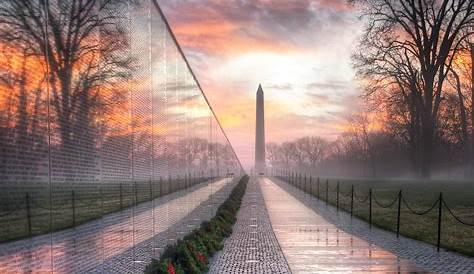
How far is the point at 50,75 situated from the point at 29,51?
36 centimetres

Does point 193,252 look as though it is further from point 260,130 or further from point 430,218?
point 260,130

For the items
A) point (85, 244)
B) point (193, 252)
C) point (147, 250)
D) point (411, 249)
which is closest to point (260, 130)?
point (411, 249)

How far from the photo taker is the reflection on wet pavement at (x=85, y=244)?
11.2ft

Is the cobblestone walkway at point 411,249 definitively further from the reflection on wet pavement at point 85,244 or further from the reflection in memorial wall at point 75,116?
the reflection in memorial wall at point 75,116

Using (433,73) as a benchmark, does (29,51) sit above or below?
below

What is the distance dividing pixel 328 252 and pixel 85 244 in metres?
8.30

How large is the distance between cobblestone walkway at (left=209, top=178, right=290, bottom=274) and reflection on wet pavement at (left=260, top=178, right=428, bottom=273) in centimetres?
23

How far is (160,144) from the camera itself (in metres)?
9.46

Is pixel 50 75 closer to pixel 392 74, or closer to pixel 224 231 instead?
pixel 224 231

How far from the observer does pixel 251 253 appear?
40.1 ft

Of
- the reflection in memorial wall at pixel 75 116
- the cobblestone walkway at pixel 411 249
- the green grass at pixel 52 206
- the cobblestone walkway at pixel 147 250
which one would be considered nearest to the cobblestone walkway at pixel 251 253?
the cobblestone walkway at pixel 147 250

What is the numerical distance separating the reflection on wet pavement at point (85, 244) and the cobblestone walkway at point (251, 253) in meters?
2.05

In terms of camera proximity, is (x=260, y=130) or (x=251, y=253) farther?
(x=260, y=130)

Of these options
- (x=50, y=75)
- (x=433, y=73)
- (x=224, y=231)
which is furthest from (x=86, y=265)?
(x=433, y=73)
